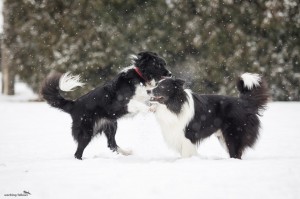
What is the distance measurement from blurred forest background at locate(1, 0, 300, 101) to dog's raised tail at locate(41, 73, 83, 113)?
8012mm

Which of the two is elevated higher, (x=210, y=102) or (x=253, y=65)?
(x=253, y=65)

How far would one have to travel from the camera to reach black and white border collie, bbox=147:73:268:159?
540 cm

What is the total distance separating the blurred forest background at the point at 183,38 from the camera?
44.8 ft

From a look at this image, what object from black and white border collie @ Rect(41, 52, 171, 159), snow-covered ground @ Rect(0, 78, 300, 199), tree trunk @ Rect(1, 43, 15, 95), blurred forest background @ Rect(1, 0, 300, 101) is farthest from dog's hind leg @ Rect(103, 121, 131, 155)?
tree trunk @ Rect(1, 43, 15, 95)

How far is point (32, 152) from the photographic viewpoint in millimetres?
6656

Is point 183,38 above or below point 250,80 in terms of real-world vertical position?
above

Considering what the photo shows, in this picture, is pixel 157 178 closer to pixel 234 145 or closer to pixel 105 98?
pixel 234 145

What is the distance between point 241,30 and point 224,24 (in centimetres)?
67

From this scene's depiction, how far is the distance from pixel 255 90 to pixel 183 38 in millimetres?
8857

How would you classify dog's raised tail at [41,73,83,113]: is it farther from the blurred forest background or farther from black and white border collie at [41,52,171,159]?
the blurred forest background

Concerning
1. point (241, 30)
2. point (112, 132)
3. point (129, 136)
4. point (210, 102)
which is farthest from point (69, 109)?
point (241, 30)

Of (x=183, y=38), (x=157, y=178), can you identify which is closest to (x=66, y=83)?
Result: (x=157, y=178)

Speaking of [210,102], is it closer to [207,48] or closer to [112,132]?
[112,132]

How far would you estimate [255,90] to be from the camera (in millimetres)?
5613
